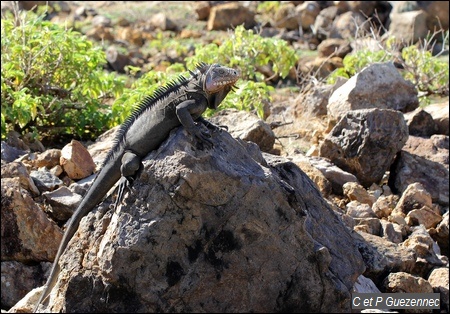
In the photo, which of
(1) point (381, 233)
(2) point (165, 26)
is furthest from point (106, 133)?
(2) point (165, 26)

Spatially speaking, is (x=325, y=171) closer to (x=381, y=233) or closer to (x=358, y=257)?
(x=381, y=233)

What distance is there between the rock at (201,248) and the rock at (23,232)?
1.45m

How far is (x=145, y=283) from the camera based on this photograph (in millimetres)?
5277

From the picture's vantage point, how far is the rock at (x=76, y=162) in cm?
795

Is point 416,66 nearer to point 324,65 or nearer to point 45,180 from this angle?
point 324,65

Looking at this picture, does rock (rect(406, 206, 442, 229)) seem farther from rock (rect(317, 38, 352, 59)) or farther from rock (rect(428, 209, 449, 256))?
rock (rect(317, 38, 352, 59))

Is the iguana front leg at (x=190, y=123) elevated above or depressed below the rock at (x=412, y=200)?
above

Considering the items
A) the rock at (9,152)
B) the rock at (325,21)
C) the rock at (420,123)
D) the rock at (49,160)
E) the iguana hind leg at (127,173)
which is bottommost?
the rock at (325,21)

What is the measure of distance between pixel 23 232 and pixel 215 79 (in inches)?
92.1

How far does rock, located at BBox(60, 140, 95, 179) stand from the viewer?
26.1 feet

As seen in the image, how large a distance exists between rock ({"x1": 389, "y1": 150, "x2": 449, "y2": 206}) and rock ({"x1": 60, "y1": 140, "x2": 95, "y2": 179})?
3181 millimetres

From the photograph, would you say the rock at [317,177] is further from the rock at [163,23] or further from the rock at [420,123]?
the rock at [163,23]

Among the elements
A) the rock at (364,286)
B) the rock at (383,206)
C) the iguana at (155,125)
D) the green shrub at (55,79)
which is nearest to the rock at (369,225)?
the rock at (383,206)

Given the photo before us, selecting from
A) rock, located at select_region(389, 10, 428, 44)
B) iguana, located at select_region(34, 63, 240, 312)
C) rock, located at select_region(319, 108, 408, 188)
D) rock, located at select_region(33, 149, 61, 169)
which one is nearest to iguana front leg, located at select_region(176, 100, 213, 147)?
iguana, located at select_region(34, 63, 240, 312)
